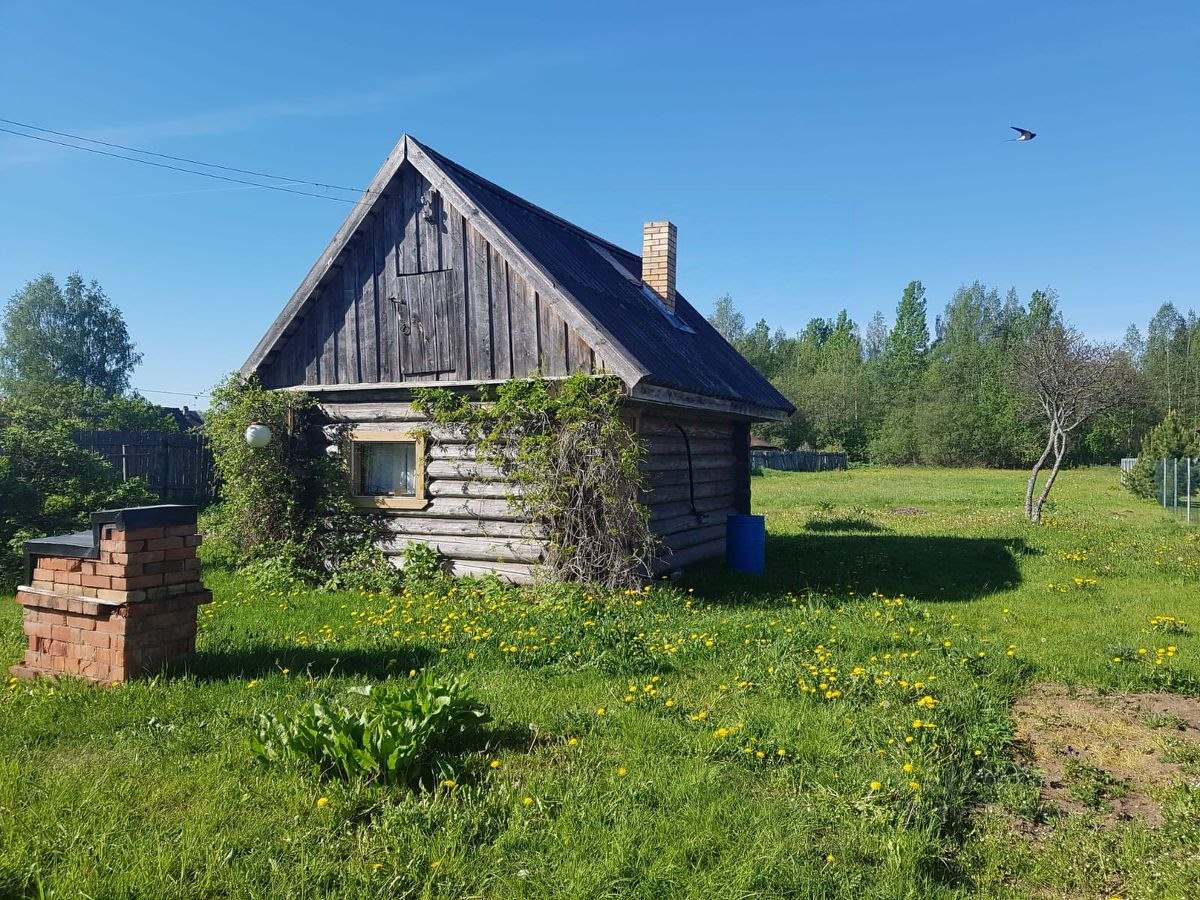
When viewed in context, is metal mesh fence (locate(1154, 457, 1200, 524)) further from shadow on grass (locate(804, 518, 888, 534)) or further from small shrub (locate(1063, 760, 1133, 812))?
small shrub (locate(1063, 760, 1133, 812))

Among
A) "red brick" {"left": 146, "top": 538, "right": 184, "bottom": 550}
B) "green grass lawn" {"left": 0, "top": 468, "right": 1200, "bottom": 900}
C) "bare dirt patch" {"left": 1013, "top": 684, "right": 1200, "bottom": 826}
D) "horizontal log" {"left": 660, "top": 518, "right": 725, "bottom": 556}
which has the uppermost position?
"red brick" {"left": 146, "top": 538, "right": 184, "bottom": 550}

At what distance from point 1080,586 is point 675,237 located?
8459mm

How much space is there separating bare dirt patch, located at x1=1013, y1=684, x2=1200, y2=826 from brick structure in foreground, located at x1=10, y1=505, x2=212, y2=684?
595cm

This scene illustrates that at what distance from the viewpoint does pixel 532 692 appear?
5762 millimetres

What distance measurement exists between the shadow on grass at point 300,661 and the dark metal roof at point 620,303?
4012 mm

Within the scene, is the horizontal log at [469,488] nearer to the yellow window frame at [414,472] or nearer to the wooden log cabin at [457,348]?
the wooden log cabin at [457,348]

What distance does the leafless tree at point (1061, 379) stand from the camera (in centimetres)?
2000

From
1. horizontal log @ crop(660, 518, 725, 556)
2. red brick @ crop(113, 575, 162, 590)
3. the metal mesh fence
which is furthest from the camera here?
the metal mesh fence

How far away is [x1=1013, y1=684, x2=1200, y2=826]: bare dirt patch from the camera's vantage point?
4.45 meters

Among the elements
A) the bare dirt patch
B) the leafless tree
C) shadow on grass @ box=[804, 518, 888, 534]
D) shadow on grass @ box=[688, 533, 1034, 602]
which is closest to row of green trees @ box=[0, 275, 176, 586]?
shadow on grass @ box=[688, 533, 1034, 602]

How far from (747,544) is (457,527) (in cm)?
448

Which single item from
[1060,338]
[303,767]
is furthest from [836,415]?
[303,767]

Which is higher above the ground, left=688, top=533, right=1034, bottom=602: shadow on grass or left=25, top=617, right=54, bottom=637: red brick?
left=25, top=617, right=54, bottom=637: red brick

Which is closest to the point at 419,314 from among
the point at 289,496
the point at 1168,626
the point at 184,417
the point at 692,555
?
the point at 289,496
